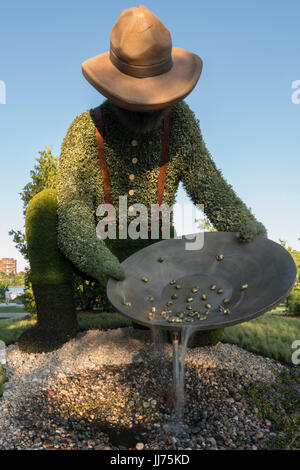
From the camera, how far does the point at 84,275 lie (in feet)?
13.0

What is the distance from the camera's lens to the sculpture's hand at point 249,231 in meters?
3.08

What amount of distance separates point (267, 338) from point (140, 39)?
362 cm

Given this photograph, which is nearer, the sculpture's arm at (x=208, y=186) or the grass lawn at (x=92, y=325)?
the sculpture's arm at (x=208, y=186)

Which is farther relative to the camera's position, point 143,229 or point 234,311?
point 143,229

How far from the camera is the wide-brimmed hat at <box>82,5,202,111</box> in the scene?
9.24ft

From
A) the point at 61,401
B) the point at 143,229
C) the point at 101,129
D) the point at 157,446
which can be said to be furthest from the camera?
the point at 143,229

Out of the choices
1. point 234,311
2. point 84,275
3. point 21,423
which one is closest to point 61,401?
point 21,423

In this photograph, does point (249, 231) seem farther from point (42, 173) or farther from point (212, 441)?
point (42, 173)

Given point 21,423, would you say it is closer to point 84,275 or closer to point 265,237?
point 84,275

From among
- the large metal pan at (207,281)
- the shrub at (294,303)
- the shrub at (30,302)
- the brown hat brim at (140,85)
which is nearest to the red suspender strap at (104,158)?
the brown hat brim at (140,85)

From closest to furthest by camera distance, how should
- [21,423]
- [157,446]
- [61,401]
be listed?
[157,446], [21,423], [61,401]

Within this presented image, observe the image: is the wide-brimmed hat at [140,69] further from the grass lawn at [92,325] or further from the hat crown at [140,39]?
the grass lawn at [92,325]

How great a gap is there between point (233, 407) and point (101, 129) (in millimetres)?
2633

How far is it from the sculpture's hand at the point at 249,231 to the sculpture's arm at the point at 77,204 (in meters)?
1.12
